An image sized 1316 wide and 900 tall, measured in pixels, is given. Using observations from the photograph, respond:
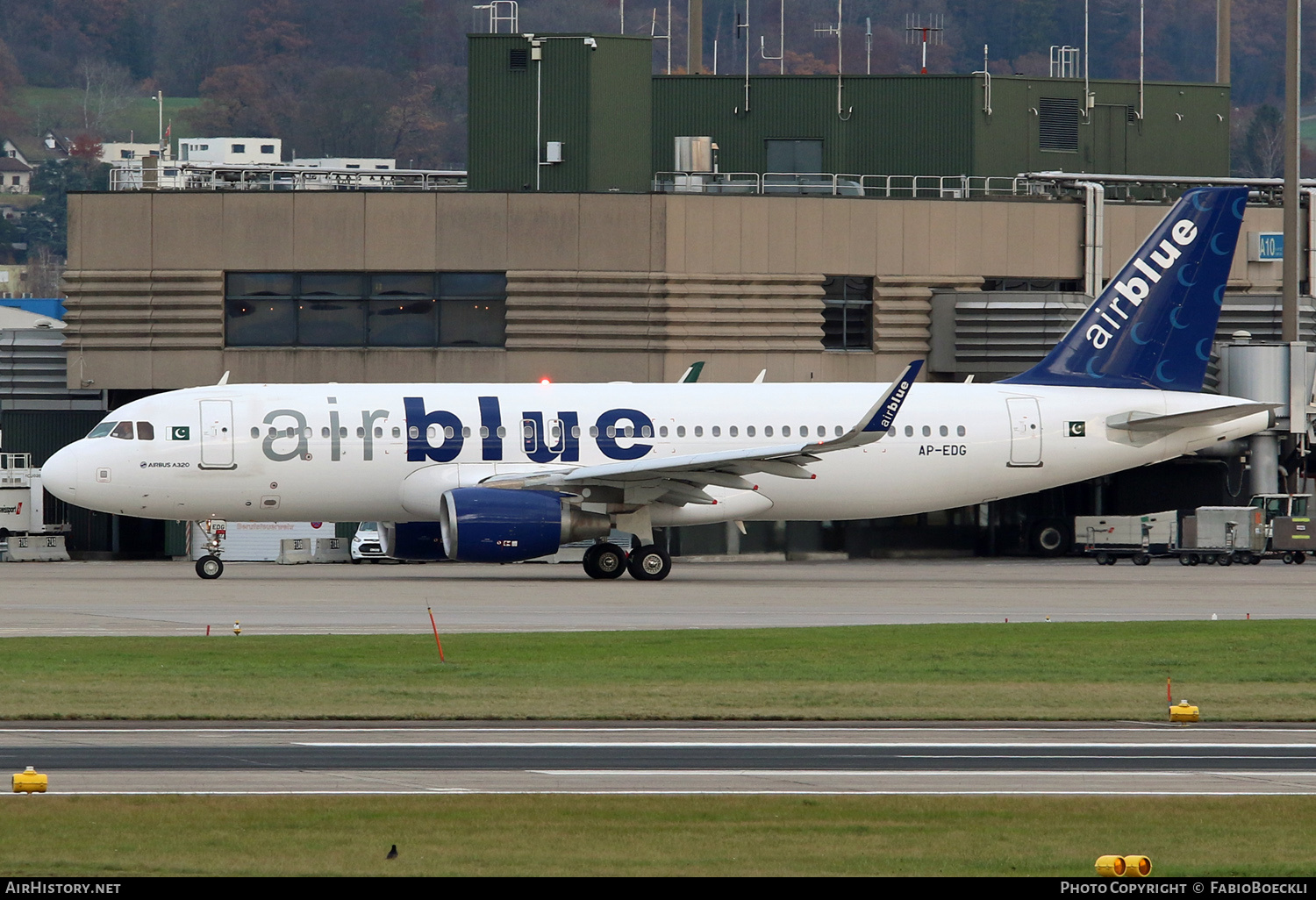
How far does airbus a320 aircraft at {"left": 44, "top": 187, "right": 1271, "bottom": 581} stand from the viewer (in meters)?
35.2

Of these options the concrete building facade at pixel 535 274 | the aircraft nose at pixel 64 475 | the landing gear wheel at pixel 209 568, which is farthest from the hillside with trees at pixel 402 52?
the aircraft nose at pixel 64 475

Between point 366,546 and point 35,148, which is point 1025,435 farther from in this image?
point 35,148

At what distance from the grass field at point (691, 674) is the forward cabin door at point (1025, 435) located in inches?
488

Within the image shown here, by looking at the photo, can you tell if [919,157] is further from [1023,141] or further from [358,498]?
[358,498]

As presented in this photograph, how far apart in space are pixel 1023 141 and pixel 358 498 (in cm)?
2895

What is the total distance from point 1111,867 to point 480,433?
26974 mm

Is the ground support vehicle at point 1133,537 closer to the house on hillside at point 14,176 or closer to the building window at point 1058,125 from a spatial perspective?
the building window at point 1058,125

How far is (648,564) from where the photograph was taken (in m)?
36.5

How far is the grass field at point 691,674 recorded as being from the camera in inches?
736

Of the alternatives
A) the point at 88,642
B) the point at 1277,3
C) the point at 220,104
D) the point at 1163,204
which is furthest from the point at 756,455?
the point at 1277,3

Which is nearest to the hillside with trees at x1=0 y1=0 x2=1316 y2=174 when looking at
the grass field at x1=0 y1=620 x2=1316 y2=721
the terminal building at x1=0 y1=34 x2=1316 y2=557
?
the terminal building at x1=0 y1=34 x2=1316 y2=557

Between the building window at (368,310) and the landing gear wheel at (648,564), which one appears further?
the building window at (368,310)

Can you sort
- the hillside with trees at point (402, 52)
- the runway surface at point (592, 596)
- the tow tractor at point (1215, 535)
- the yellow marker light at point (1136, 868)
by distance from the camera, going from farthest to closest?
the hillside with trees at point (402, 52) → the tow tractor at point (1215, 535) → the runway surface at point (592, 596) → the yellow marker light at point (1136, 868)

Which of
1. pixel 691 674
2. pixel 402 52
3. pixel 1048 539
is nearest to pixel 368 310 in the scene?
pixel 1048 539
